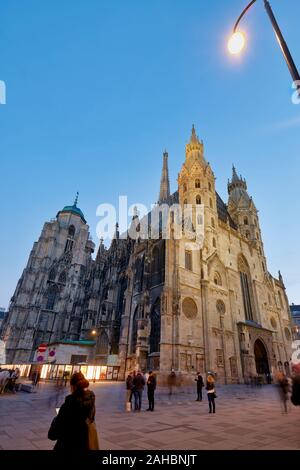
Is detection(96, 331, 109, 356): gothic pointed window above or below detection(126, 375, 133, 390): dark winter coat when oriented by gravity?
above

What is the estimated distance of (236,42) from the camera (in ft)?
19.3

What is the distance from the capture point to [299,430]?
22.3 ft

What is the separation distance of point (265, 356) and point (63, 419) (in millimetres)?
38295

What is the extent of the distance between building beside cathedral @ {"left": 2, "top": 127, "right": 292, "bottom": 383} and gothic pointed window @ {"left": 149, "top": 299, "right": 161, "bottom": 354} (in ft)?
0.35

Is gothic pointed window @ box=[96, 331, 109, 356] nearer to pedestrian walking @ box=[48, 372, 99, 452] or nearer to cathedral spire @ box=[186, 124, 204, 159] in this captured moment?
cathedral spire @ box=[186, 124, 204, 159]

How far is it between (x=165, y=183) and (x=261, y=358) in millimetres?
38943

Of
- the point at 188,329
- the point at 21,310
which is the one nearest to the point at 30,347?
the point at 21,310

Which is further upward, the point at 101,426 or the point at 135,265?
the point at 135,265

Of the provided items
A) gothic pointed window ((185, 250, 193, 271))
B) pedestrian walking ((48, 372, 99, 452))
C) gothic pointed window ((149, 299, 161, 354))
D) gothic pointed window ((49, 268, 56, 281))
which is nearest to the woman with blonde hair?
pedestrian walking ((48, 372, 99, 452))

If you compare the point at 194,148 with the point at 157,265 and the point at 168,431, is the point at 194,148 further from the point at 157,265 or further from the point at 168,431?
the point at 168,431

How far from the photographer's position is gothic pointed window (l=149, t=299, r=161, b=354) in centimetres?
2533

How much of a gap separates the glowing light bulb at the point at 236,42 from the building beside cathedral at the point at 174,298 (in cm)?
2216
